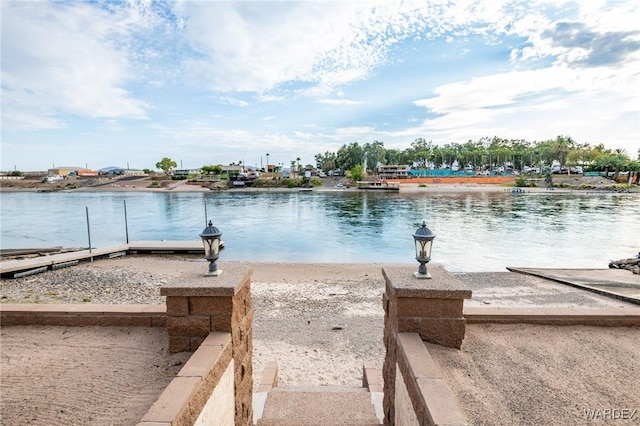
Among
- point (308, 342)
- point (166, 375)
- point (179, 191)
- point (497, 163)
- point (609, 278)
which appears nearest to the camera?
point (166, 375)

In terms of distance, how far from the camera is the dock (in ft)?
44.1

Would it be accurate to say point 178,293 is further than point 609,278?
No

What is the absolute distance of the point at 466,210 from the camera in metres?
44.6

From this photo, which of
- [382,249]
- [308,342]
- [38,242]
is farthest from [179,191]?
[308,342]

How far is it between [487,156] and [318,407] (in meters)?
125

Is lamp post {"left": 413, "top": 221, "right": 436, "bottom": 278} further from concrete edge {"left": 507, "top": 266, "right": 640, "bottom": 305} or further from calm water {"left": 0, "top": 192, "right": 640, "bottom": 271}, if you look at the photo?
calm water {"left": 0, "top": 192, "right": 640, "bottom": 271}

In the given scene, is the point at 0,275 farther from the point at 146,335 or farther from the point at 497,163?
the point at 497,163

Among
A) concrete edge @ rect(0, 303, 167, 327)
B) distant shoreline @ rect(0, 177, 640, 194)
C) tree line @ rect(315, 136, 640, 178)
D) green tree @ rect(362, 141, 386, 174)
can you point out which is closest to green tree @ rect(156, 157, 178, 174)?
distant shoreline @ rect(0, 177, 640, 194)

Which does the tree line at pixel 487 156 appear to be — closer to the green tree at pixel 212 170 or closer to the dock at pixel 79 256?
the green tree at pixel 212 170

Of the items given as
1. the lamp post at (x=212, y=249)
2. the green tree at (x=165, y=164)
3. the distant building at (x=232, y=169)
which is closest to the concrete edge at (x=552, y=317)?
the lamp post at (x=212, y=249)

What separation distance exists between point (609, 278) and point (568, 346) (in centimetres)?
1316

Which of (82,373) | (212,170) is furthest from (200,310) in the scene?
(212,170)

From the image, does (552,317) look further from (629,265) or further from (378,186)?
(378,186)

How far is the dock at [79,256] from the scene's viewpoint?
13434mm
